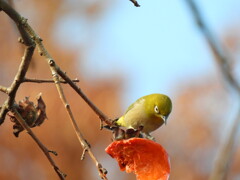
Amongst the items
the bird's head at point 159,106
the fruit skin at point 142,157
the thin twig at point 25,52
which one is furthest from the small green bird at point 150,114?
the thin twig at point 25,52

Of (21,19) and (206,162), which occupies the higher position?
(21,19)

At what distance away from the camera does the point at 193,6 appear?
4.41 feet

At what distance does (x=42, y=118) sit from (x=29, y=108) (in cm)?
9

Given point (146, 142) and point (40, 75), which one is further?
point (40, 75)

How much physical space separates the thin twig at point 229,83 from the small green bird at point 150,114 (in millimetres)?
1733

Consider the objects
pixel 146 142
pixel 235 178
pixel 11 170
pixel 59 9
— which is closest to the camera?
pixel 146 142

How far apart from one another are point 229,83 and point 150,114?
190 cm

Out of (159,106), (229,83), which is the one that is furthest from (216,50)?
(159,106)

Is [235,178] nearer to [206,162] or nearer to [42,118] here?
Answer: [206,162]

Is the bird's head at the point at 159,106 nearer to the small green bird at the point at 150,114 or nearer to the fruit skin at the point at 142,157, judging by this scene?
the small green bird at the point at 150,114

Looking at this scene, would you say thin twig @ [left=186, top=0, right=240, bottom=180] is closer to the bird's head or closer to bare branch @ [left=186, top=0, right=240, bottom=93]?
bare branch @ [left=186, top=0, right=240, bottom=93]

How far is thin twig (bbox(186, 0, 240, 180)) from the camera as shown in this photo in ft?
4.13

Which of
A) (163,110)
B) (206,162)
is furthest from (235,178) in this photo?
A: (163,110)

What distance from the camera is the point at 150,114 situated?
10.8ft
